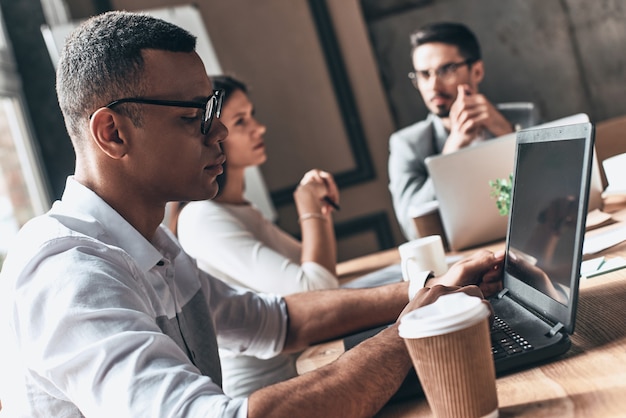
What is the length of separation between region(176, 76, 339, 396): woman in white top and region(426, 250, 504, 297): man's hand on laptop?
2.35ft

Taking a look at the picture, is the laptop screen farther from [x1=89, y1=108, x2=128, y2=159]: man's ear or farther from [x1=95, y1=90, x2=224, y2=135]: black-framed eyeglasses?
[x1=89, y1=108, x2=128, y2=159]: man's ear

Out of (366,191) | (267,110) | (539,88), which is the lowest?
(366,191)

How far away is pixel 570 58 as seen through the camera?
4.02m

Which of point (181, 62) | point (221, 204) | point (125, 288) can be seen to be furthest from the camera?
point (221, 204)

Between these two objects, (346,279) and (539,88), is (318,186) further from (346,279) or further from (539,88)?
(539,88)

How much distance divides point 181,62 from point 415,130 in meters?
1.83

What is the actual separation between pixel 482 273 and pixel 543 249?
0.31m

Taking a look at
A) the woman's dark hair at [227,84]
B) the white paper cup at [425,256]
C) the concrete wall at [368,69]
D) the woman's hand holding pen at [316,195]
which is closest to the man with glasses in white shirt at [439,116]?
the woman's hand holding pen at [316,195]

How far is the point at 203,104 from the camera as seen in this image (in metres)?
1.27

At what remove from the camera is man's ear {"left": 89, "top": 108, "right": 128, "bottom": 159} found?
124 cm

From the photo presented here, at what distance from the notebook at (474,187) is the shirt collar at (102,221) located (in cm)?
89

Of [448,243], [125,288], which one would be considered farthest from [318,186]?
[125,288]

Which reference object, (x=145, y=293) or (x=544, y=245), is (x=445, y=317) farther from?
(x=145, y=293)

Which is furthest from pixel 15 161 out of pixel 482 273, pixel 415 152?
pixel 482 273
